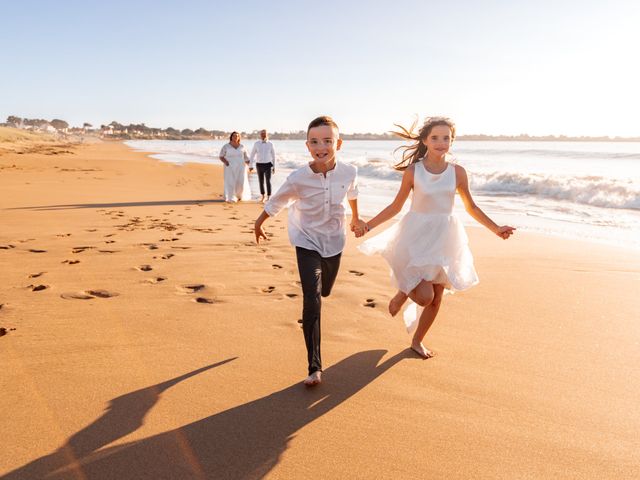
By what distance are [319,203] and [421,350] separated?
1.25 m

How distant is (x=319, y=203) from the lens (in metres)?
3.31

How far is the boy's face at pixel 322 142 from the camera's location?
3201mm

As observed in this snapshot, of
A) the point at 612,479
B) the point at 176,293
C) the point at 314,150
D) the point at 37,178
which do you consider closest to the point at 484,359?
the point at 612,479

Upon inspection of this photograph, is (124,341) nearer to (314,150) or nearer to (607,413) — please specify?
(314,150)

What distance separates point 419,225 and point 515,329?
4.21 ft

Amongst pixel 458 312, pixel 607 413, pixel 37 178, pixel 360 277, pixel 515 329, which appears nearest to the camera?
pixel 607 413

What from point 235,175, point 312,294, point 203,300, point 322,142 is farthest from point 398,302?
point 235,175

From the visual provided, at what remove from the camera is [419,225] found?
3.43m

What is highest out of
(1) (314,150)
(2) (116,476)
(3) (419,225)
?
(1) (314,150)

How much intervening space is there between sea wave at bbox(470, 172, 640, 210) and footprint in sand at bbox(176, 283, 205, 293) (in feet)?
37.5

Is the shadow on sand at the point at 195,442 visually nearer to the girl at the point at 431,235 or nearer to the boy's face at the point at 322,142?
the girl at the point at 431,235

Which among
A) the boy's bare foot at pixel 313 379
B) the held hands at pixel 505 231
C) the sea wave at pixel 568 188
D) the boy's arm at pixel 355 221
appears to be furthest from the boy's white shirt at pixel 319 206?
the sea wave at pixel 568 188

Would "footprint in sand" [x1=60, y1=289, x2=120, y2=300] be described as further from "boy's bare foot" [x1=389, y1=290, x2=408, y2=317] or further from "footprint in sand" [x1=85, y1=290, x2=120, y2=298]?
"boy's bare foot" [x1=389, y1=290, x2=408, y2=317]

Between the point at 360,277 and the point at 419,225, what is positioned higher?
the point at 419,225
